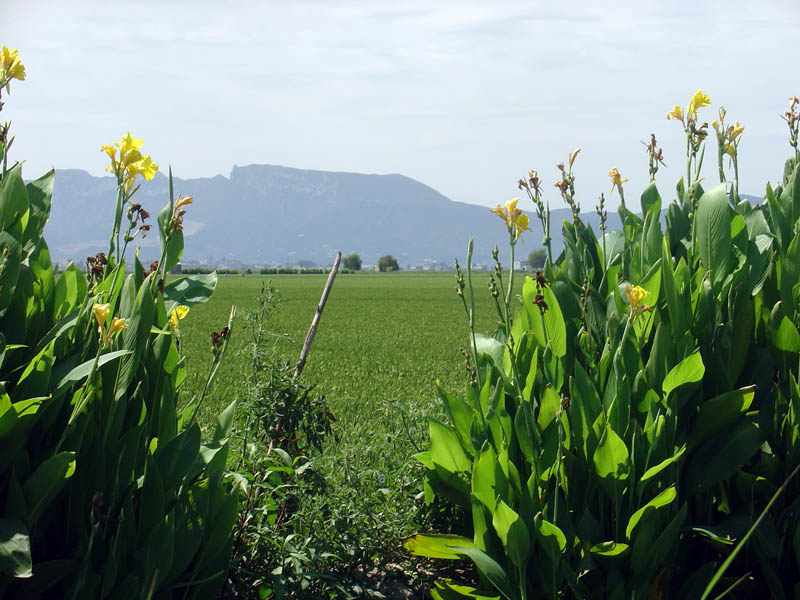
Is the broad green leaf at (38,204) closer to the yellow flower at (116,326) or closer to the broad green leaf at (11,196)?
the broad green leaf at (11,196)

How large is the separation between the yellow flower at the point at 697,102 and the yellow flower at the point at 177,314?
1.94 m

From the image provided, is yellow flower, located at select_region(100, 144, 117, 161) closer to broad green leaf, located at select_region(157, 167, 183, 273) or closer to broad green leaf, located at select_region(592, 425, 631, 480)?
broad green leaf, located at select_region(157, 167, 183, 273)

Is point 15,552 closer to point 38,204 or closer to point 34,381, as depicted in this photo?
point 34,381

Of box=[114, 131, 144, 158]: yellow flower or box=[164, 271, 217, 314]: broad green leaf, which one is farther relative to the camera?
box=[164, 271, 217, 314]: broad green leaf

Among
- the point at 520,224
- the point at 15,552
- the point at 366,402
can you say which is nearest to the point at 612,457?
the point at 520,224

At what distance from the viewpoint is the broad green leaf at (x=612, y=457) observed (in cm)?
188

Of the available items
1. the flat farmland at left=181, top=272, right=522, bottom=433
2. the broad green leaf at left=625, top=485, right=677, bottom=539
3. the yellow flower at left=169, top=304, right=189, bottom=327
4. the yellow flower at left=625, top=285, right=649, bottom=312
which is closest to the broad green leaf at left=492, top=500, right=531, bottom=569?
the broad green leaf at left=625, top=485, right=677, bottom=539

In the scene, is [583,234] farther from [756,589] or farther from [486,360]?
[756,589]

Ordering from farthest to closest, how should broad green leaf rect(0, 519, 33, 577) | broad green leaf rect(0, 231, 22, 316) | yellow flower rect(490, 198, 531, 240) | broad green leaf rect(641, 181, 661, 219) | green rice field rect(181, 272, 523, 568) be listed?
broad green leaf rect(641, 181, 661, 219)
green rice field rect(181, 272, 523, 568)
yellow flower rect(490, 198, 531, 240)
broad green leaf rect(0, 231, 22, 316)
broad green leaf rect(0, 519, 33, 577)

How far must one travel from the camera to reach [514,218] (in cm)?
198

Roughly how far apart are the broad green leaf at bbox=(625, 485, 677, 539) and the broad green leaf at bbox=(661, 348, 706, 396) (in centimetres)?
29

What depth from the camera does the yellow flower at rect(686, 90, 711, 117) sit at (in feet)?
8.21

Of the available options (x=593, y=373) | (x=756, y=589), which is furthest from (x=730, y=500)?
(x=593, y=373)

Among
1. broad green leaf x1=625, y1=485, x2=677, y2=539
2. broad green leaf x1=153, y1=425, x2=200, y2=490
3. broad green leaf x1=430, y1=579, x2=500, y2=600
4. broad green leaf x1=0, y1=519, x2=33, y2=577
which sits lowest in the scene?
broad green leaf x1=430, y1=579, x2=500, y2=600
